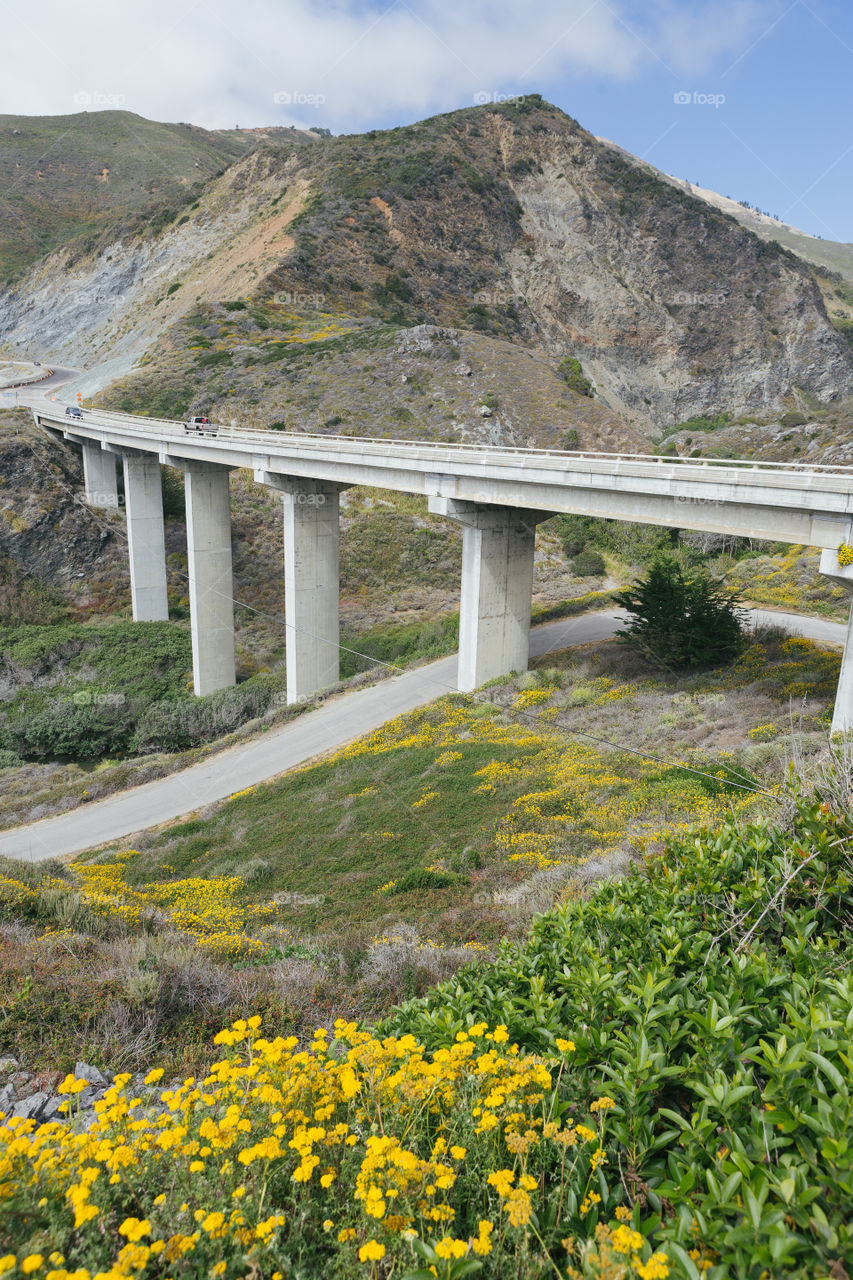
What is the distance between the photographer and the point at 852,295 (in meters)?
151

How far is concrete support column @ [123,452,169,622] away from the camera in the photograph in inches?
1725

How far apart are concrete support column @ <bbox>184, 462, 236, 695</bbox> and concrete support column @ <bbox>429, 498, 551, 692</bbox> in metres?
16.1

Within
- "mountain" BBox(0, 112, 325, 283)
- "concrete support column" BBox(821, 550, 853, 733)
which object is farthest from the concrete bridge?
"mountain" BBox(0, 112, 325, 283)

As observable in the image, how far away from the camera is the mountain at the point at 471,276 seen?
76812mm

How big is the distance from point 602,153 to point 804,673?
116 meters

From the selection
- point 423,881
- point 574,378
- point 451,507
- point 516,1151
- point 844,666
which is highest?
point 574,378

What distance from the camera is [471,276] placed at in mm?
89500

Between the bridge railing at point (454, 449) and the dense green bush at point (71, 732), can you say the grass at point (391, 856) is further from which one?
the dense green bush at point (71, 732)

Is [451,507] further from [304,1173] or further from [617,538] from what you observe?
[617,538]

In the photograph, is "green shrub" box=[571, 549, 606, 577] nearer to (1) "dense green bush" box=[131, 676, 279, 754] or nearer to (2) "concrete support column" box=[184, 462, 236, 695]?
(1) "dense green bush" box=[131, 676, 279, 754]

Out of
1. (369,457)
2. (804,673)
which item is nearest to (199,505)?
(369,457)

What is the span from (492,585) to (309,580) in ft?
34.0

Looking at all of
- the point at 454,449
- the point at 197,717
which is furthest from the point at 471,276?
the point at 197,717

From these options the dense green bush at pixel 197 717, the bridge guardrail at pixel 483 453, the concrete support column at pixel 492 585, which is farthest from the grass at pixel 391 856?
the dense green bush at pixel 197 717
